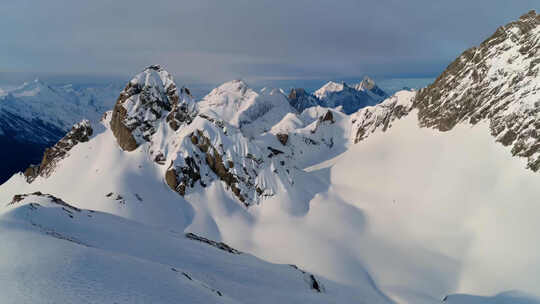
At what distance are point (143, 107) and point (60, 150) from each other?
1517 inches

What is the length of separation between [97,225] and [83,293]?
23773 mm

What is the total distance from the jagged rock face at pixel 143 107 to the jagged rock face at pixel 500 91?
358ft

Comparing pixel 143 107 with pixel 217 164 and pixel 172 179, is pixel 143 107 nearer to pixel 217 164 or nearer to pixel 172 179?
pixel 172 179

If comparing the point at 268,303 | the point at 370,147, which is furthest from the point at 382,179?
the point at 268,303

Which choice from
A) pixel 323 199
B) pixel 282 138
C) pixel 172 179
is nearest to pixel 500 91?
pixel 323 199

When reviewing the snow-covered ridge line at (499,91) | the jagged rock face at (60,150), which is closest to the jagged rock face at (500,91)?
the snow-covered ridge line at (499,91)

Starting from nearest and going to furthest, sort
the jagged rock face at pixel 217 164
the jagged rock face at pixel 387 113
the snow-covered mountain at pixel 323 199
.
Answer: the snow-covered mountain at pixel 323 199 → the jagged rock face at pixel 217 164 → the jagged rock face at pixel 387 113

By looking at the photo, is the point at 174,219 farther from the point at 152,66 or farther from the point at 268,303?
the point at 152,66

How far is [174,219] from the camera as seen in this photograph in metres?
82.3

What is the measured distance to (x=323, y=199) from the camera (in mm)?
96500

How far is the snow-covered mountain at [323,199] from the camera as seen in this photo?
3384 centimetres

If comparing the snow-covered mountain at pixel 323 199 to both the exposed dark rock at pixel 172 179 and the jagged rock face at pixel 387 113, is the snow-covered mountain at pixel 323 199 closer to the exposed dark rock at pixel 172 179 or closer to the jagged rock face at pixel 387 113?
the exposed dark rock at pixel 172 179

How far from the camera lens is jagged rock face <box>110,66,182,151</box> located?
10388 centimetres

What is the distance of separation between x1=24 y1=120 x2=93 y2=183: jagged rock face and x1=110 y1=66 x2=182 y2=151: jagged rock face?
1140 cm
